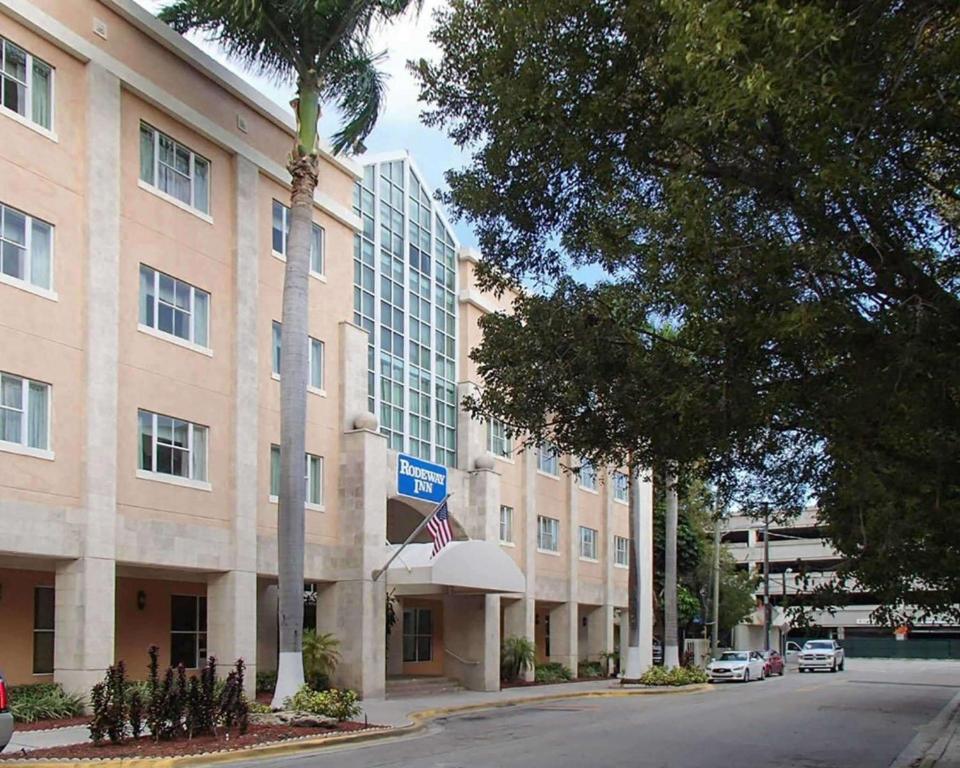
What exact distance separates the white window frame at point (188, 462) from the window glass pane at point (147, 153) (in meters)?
4.88

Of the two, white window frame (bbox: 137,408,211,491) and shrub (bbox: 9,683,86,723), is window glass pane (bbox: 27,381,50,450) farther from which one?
shrub (bbox: 9,683,86,723)

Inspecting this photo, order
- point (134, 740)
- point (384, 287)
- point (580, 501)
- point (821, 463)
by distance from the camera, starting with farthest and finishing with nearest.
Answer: point (580, 501) < point (384, 287) < point (134, 740) < point (821, 463)

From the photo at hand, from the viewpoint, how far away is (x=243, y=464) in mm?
26062

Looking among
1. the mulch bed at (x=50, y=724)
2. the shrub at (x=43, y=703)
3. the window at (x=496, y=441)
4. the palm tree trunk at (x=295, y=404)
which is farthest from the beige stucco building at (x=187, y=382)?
the palm tree trunk at (x=295, y=404)

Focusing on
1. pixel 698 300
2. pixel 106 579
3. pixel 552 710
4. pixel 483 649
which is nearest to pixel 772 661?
pixel 483 649

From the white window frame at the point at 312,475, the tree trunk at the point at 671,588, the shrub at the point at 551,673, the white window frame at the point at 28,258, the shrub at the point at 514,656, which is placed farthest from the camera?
the shrub at the point at 551,673

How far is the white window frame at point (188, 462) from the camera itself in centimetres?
2334

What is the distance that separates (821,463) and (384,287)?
70.7 ft

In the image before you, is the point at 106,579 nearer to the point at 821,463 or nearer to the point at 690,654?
the point at 821,463

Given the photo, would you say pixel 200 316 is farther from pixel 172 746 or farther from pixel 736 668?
pixel 736 668

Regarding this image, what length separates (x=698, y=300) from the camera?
33.6 ft

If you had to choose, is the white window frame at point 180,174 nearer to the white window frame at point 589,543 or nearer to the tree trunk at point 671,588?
the tree trunk at point 671,588

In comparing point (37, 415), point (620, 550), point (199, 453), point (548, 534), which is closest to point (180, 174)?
point (199, 453)

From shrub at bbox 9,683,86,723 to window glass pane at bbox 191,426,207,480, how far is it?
5.58 m
